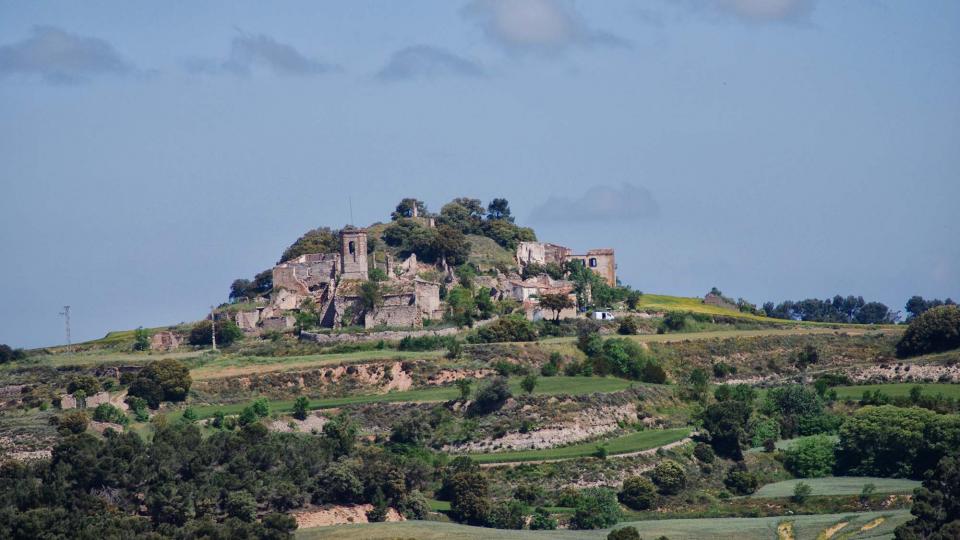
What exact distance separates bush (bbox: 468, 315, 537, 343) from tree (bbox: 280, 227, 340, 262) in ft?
48.3

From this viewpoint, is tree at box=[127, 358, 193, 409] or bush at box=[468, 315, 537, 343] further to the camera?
bush at box=[468, 315, 537, 343]

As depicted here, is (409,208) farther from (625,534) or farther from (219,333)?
(625,534)

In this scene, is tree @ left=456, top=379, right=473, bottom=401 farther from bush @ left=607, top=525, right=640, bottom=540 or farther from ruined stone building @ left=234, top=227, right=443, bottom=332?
bush @ left=607, top=525, right=640, bottom=540

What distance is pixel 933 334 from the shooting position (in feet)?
312

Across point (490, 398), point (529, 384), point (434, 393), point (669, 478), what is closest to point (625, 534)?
point (669, 478)

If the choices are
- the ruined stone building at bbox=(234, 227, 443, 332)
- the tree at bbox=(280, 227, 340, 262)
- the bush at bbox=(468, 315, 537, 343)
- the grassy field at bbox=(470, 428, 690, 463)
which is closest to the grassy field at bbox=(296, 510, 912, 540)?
the grassy field at bbox=(470, 428, 690, 463)

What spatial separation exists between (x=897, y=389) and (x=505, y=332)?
57.9ft

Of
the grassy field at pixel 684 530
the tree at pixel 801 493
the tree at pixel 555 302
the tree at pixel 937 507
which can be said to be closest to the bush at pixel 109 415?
the grassy field at pixel 684 530

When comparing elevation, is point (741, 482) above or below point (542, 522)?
above

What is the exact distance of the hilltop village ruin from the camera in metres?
94.6

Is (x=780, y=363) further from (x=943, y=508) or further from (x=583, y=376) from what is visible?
(x=943, y=508)

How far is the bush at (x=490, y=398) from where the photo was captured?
81.1m

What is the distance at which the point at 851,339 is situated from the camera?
100 m

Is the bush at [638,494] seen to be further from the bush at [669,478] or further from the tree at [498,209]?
the tree at [498,209]
